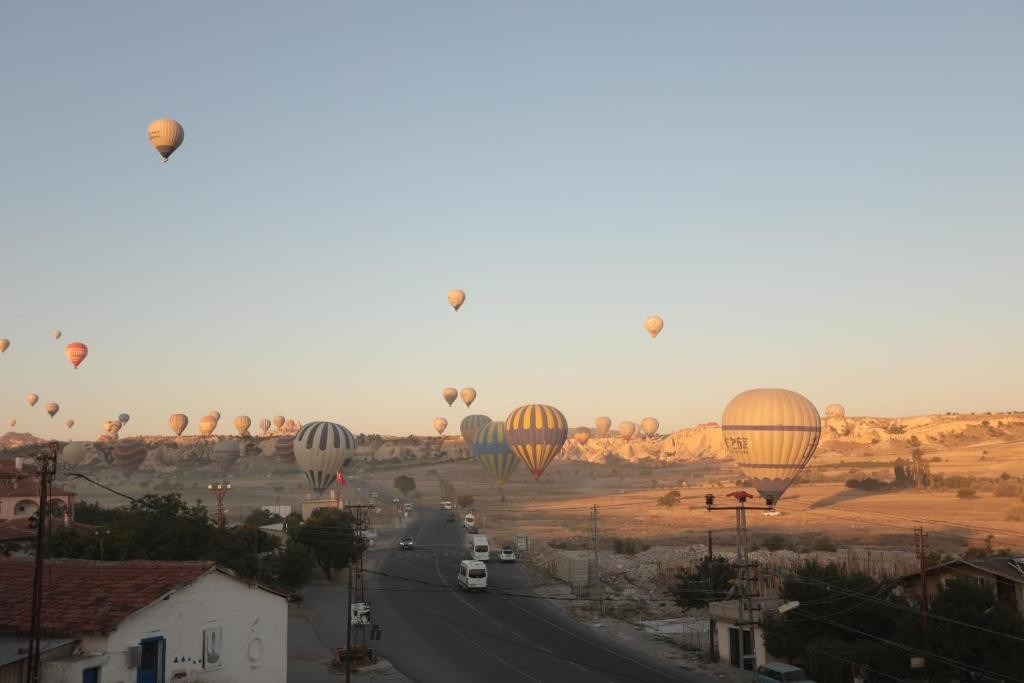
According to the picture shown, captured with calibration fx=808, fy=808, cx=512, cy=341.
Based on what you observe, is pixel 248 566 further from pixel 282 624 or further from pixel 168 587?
pixel 168 587

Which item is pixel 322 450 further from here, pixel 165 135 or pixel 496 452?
pixel 165 135

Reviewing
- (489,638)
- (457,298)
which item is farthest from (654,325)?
(489,638)

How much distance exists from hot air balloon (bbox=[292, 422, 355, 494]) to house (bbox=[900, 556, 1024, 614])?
6906 cm

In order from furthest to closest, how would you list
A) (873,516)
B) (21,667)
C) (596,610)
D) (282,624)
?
(873,516) < (596,610) < (282,624) < (21,667)

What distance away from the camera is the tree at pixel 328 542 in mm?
70625

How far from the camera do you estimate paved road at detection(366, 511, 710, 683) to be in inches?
1564

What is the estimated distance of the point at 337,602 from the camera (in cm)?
6144

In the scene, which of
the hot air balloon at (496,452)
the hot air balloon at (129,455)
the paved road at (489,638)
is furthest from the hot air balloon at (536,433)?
the hot air balloon at (129,455)

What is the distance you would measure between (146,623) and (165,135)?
52982 millimetres

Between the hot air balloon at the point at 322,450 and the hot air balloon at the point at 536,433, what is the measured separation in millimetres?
20276

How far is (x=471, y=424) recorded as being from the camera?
132 meters

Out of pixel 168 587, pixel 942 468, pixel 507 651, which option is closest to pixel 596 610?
pixel 507 651

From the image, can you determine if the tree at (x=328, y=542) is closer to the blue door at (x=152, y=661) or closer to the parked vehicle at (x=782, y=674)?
the blue door at (x=152, y=661)

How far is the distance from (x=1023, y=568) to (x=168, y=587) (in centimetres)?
3767
